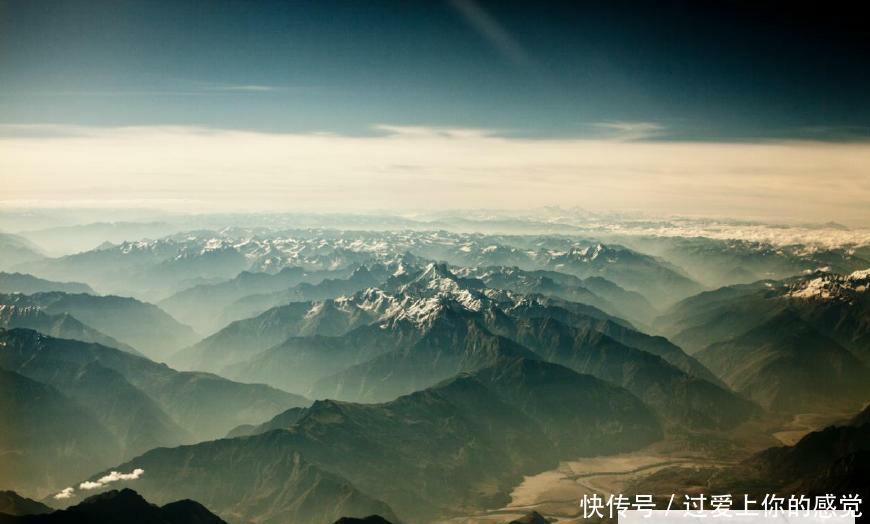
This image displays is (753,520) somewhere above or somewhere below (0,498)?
above

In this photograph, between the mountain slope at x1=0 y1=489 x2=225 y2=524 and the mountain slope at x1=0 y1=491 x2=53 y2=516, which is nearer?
the mountain slope at x1=0 y1=489 x2=225 y2=524

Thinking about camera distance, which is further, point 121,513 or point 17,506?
point 17,506

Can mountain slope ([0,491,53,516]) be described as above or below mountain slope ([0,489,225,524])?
below

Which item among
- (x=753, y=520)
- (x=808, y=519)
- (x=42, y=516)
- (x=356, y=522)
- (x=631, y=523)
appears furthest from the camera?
(x=356, y=522)

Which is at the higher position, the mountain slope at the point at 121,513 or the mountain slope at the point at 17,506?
the mountain slope at the point at 121,513

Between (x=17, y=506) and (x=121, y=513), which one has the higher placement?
(x=121, y=513)

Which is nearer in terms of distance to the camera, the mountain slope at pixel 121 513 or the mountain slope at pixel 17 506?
the mountain slope at pixel 121 513

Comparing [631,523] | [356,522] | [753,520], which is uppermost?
[631,523]

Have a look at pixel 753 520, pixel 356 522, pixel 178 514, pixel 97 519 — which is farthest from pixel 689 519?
pixel 97 519

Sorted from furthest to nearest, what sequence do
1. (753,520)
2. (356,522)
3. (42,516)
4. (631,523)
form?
(356,522) → (753,520) → (42,516) → (631,523)

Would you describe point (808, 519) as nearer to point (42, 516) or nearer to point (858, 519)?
point (858, 519)

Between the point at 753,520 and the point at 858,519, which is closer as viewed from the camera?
the point at 753,520
